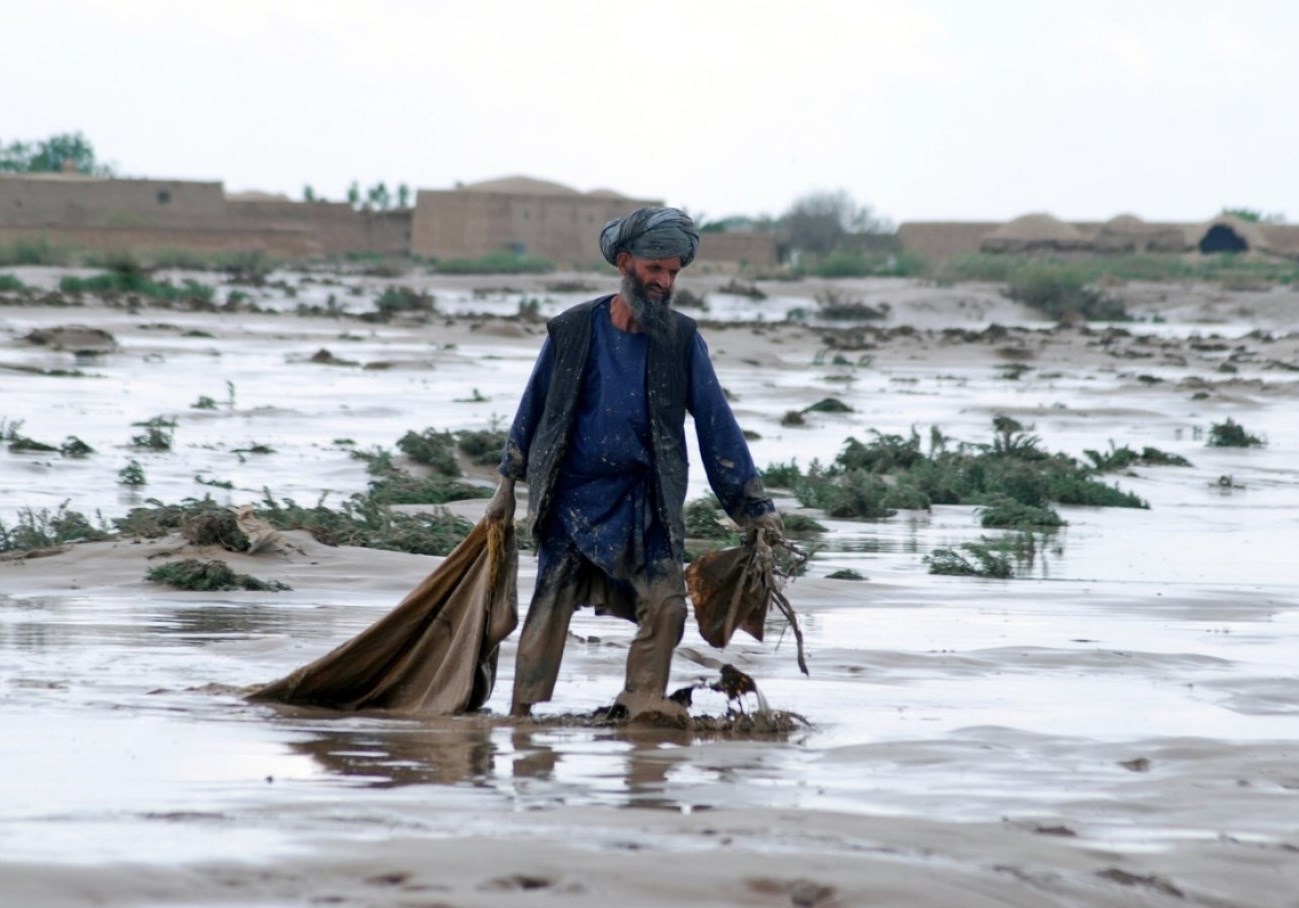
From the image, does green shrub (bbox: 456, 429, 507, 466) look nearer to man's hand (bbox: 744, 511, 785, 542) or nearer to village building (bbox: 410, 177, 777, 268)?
man's hand (bbox: 744, 511, 785, 542)

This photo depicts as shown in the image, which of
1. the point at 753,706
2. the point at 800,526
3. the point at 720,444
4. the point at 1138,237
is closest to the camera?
the point at 720,444

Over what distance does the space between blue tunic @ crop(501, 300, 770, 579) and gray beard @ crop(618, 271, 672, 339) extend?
7cm

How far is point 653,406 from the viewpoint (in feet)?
20.9

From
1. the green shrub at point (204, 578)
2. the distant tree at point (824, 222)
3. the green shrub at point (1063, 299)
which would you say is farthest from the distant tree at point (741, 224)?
the green shrub at point (204, 578)

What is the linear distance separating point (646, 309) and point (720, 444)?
19.2 inches

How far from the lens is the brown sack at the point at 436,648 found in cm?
671

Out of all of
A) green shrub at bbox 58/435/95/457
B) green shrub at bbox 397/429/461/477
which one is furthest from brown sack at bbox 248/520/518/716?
green shrub at bbox 58/435/95/457

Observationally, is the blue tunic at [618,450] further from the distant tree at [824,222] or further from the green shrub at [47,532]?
the distant tree at [824,222]

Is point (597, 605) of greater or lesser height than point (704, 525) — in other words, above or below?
above

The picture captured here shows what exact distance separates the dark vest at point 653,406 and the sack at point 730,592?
28cm

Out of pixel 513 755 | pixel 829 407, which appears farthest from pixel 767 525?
pixel 829 407

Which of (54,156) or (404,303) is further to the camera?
(54,156)

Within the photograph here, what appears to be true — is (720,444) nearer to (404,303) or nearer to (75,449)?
(75,449)

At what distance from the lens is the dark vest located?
638 cm
